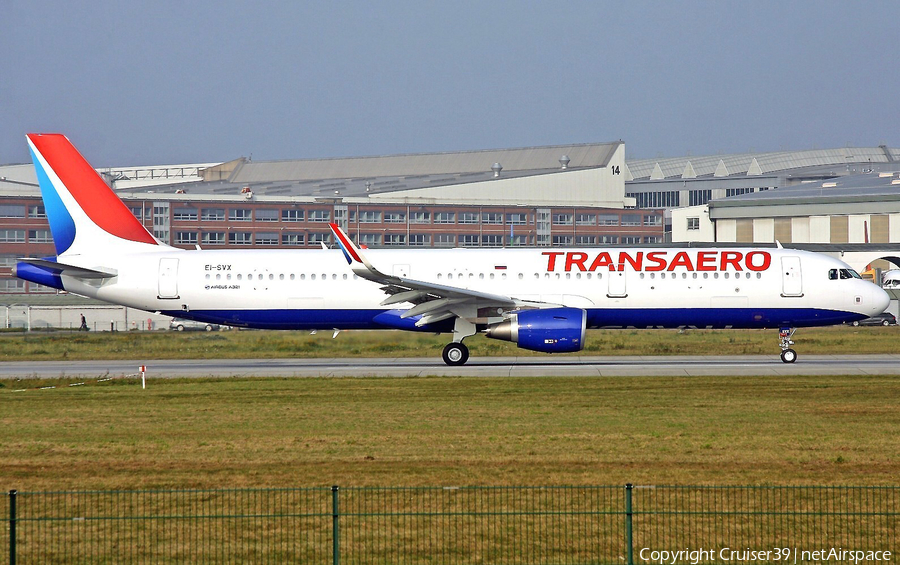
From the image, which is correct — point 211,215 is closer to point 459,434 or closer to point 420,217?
point 420,217

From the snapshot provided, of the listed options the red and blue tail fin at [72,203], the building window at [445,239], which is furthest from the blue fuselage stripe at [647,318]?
the building window at [445,239]

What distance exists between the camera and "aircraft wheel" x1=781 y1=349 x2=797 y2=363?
33781mm

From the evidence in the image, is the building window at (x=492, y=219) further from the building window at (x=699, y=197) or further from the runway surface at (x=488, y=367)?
the runway surface at (x=488, y=367)

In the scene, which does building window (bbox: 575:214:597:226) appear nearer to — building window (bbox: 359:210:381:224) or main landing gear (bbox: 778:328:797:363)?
building window (bbox: 359:210:381:224)

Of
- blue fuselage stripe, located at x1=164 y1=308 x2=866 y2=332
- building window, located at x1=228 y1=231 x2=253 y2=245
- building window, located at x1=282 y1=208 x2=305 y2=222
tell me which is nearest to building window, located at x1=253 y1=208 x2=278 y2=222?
building window, located at x1=282 y1=208 x2=305 y2=222

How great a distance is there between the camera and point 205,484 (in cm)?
1502

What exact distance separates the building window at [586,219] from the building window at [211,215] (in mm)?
41324

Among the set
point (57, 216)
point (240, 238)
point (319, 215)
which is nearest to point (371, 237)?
point (319, 215)

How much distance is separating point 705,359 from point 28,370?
79.8 feet

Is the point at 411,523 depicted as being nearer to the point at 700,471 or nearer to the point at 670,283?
the point at 700,471

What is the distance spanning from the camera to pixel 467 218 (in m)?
113

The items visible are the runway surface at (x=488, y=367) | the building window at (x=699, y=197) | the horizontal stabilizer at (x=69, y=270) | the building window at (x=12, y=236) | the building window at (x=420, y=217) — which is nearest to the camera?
the runway surface at (x=488, y=367)

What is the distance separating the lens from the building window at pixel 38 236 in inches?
3928

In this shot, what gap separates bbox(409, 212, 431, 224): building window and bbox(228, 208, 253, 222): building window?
17.8m
